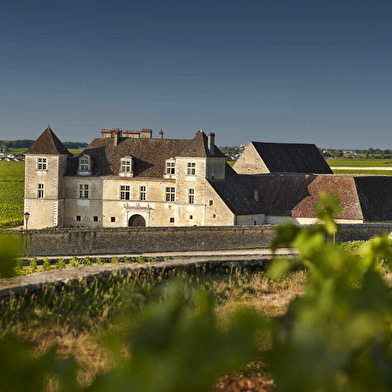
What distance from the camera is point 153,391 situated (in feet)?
4.52

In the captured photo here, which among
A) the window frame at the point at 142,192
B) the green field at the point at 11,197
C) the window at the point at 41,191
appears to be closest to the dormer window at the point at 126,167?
the window frame at the point at 142,192

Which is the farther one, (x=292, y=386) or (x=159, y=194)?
(x=159, y=194)

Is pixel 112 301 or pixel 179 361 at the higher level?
pixel 179 361

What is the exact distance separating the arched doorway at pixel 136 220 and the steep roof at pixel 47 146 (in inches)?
273

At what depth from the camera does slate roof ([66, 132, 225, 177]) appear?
45.8 meters

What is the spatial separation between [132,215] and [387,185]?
17879 mm

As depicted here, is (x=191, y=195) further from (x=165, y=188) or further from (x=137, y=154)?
(x=137, y=154)

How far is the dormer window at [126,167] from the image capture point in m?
45.5

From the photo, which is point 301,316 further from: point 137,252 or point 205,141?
point 205,141

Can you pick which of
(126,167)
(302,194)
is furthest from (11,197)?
(302,194)

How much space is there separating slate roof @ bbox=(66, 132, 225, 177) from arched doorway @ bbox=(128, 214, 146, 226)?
2984mm

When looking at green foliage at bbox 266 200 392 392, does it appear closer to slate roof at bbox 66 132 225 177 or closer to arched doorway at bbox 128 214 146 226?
slate roof at bbox 66 132 225 177

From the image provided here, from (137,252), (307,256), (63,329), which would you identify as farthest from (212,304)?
(137,252)

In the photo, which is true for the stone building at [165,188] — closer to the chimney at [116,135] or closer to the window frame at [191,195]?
the window frame at [191,195]
